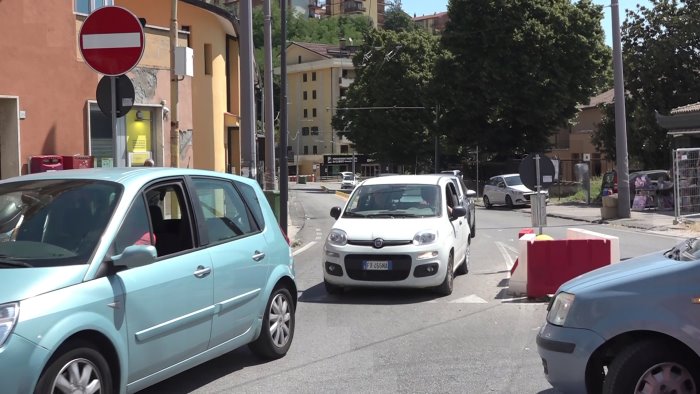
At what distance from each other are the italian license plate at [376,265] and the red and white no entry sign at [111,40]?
399 cm

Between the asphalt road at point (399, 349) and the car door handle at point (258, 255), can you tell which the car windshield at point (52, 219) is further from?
the asphalt road at point (399, 349)

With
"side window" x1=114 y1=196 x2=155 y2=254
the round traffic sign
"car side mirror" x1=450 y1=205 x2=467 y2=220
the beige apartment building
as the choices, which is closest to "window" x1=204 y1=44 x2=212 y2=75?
the round traffic sign

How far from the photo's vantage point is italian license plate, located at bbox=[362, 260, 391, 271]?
9.66m

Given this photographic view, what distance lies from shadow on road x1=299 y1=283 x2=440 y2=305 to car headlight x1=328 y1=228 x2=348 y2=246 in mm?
783

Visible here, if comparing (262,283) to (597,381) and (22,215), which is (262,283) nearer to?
(22,215)

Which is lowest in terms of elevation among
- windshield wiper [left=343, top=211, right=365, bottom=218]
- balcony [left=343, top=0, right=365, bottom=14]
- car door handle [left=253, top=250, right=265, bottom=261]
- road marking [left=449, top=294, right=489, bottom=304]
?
road marking [left=449, top=294, right=489, bottom=304]

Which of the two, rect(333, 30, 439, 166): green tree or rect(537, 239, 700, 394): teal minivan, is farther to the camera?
rect(333, 30, 439, 166): green tree

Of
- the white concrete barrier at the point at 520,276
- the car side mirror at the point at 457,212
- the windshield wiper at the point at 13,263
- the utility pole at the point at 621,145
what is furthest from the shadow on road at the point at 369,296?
the utility pole at the point at 621,145

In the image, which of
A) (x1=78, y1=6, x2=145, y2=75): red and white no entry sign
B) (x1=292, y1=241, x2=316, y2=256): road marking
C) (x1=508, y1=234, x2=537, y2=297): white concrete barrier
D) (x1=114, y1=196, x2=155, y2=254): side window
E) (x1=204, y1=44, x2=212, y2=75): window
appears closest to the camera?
(x1=114, y1=196, x2=155, y2=254): side window

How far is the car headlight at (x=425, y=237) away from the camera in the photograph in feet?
32.1

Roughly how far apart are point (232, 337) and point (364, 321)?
113 inches

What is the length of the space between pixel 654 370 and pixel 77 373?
340 centimetres

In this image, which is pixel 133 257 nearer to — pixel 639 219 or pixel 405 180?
pixel 405 180

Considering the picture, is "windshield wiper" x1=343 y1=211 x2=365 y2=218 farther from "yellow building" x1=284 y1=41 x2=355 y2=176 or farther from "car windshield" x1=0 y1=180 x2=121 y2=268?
"yellow building" x1=284 y1=41 x2=355 y2=176
